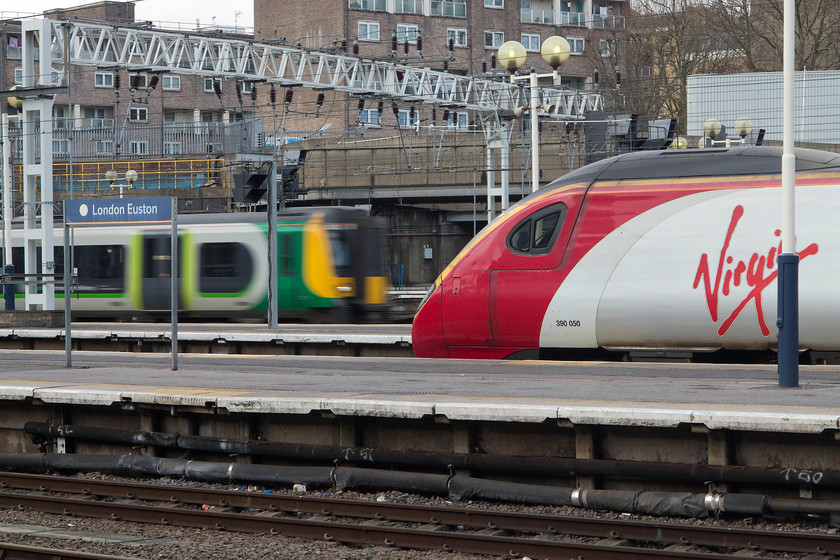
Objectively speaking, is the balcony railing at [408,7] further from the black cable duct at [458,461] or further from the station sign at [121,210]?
the black cable duct at [458,461]

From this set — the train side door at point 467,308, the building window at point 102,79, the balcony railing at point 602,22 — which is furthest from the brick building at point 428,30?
the train side door at point 467,308

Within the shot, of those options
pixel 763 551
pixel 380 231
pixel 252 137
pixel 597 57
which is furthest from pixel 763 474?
pixel 597 57

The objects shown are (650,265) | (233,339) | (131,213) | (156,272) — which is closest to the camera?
(131,213)

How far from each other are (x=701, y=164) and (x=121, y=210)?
27.0ft

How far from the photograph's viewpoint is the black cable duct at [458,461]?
933 cm

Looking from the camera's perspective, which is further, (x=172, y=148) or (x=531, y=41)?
(x=531, y=41)

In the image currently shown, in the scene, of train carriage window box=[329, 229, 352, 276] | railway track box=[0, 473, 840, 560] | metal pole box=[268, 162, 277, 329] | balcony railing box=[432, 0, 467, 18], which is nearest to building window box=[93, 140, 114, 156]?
balcony railing box=[432, 0, 467, 18]

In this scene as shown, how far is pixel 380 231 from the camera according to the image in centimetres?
2639

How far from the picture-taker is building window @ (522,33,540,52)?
71312 millimetres

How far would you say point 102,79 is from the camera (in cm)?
7394

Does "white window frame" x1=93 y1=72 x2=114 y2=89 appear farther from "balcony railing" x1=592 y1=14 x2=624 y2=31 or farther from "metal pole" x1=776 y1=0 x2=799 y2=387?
"metal pole" x1=776 y1=0 x2=799 y2=387

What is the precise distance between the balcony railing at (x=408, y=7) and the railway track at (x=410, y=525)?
187 feet

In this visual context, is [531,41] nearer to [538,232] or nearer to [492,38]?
[492,38]

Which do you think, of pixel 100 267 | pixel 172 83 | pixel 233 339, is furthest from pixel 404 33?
pixel 233 339
